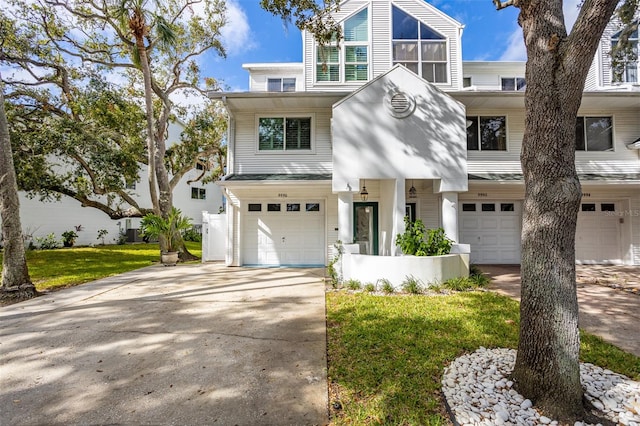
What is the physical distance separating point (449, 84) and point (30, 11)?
16981mm

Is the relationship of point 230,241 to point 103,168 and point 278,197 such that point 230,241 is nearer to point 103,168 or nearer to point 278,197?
point 278,197

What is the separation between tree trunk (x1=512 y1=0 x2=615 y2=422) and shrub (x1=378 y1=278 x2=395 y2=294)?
152 inches

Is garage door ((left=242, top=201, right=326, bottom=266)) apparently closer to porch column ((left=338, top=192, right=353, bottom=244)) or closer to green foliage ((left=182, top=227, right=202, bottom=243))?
porch column ((left=338, top=192, right=353, bottom=244))

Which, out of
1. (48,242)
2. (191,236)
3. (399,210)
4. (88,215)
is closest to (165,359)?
(399,210)

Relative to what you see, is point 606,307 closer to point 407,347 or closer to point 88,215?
point 407,347

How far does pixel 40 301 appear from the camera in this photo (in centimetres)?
618

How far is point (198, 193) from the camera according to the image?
1006 inches

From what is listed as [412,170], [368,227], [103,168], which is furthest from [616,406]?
[103,168]

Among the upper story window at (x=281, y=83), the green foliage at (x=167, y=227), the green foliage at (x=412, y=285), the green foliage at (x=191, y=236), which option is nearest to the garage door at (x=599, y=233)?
the green foliage at (x=412, y=285)

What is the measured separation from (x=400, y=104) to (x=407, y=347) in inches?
247

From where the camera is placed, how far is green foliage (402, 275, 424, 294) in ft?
21.5

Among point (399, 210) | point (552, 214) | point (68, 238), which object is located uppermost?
point (399, 210)

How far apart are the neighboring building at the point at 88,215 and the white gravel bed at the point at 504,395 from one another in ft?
46.8

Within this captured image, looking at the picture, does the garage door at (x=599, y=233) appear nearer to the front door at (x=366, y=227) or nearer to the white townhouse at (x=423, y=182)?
the white townhouse at (x=423, y=182)
